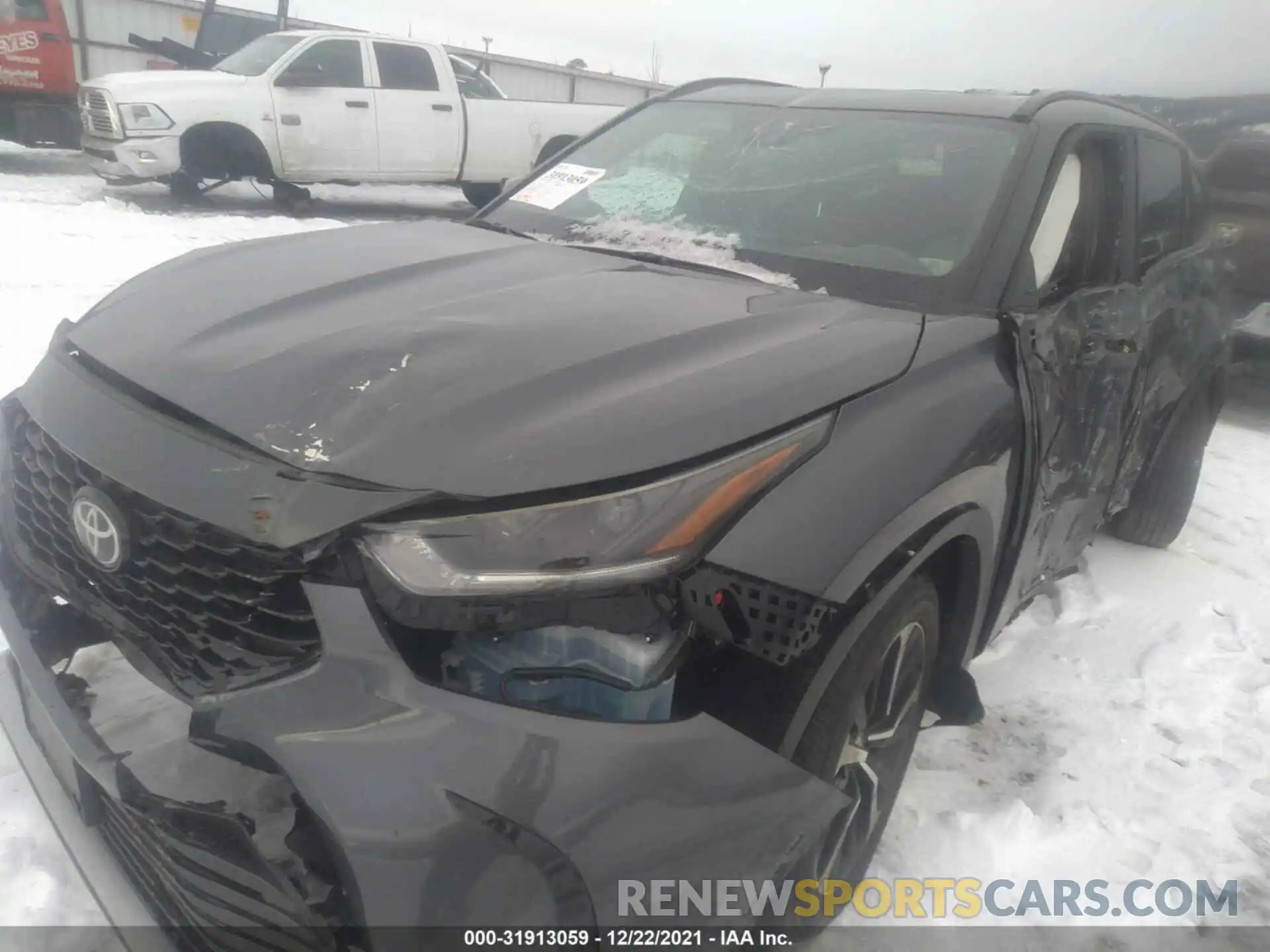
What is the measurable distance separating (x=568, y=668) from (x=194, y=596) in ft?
1.86

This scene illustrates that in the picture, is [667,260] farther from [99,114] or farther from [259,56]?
[259,56]

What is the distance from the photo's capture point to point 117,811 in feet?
4.70

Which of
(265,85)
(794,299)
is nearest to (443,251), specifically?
(794,299)

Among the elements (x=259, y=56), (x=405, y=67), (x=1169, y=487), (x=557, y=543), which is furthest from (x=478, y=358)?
A: (x=259, y=56)

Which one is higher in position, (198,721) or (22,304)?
(198,721)

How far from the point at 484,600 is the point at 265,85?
923cm

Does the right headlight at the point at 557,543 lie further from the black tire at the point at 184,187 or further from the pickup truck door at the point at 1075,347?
the black tire at the point at 184,187

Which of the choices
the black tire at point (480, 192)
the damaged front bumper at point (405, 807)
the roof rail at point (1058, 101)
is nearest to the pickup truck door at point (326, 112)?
the black tire at point (480, 192)

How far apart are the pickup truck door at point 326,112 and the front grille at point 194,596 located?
8.59 meters

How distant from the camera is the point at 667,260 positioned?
2.48 meters

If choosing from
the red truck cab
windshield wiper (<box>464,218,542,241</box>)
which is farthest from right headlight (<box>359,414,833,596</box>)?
A: the red truck cab

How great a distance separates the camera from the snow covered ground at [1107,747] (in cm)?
223

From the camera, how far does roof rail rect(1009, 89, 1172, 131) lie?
8.45 ft

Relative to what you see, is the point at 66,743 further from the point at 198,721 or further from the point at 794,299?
the point at 794,299
